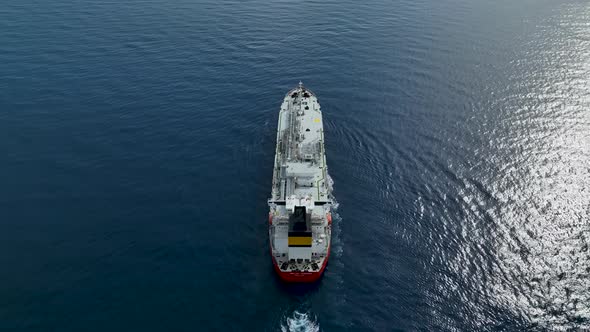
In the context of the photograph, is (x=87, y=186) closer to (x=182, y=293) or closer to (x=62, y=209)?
(x=62, y=209)

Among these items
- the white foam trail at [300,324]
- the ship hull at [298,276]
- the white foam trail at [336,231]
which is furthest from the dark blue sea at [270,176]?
the ship hull at [298,276]

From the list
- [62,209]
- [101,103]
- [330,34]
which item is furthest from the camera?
[330,34]

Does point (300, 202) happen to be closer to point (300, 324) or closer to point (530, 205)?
point (300, 324)

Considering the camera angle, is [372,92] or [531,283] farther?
[372,92]

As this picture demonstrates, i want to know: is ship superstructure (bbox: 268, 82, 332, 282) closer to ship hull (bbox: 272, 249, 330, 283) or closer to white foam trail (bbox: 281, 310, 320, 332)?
ship hull (bbox: 272, 249, 330, 283)

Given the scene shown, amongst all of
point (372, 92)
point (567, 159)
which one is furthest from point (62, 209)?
point (567, 159)

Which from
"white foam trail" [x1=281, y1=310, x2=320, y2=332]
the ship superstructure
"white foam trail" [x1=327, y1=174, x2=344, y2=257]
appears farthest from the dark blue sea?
the ship superstructure
